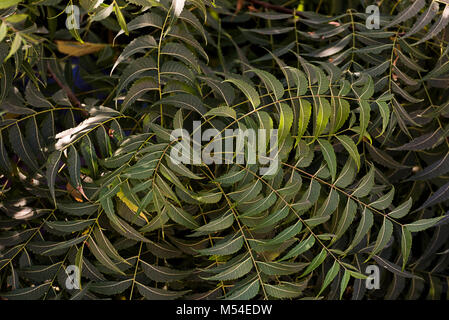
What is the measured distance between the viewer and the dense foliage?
57cm

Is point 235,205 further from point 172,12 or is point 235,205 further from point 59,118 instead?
point 59,118

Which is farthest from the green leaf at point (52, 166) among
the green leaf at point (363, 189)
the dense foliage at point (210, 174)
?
the green leaf at point (363, 189)

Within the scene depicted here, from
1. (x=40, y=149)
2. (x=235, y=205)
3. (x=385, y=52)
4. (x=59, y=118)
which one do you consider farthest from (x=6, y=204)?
(x=385, y=52)

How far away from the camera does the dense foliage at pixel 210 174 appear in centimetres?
57

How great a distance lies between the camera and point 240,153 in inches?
22.3

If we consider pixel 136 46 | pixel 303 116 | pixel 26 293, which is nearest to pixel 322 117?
pixel 303 116

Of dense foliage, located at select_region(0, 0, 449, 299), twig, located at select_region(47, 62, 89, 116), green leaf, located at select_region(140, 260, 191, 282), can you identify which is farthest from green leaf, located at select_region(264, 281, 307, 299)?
twig, located at select_region(47, 62, 89, 116)

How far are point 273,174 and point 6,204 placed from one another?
349 mm

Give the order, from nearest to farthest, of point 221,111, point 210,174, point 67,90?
point 221,111 < point 210,174 < point 67,90

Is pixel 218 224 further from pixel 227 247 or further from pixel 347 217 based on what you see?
pixel 347 217

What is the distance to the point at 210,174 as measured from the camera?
0.66 metres

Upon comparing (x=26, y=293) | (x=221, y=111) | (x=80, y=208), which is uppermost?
(x=221, y=111)

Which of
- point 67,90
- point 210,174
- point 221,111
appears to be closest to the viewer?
point 221,111

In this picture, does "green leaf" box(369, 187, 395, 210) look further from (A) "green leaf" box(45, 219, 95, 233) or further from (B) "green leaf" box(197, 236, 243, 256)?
(A) "green leaf" box(45, 219, 95, 233)
